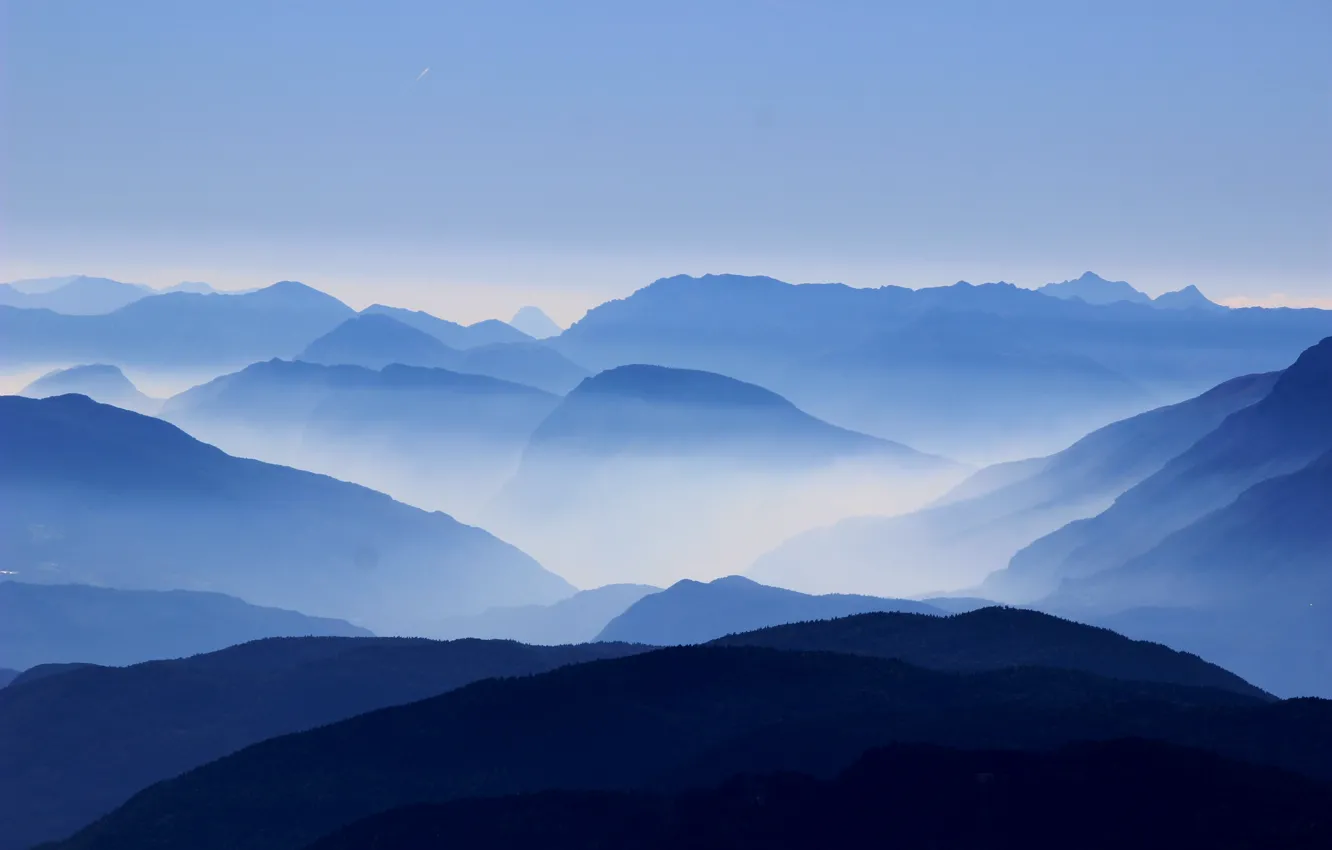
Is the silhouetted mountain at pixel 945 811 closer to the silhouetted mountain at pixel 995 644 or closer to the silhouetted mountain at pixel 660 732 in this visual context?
the silhouetted mountain at pixel 660 732

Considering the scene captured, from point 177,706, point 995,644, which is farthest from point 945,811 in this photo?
point 177,706

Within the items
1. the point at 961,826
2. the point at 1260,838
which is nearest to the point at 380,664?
the point at 961,826

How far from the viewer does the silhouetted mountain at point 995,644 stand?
133m

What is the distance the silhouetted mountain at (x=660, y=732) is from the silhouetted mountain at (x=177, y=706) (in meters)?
30.8

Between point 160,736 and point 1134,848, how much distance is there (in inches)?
4152

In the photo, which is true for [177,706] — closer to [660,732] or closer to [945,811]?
[660,732]

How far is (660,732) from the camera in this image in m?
109

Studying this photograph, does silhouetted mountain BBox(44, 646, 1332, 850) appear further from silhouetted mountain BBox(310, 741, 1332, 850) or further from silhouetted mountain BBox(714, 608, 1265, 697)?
silhouetted mountain BBox(714, 608, 1265, 697)

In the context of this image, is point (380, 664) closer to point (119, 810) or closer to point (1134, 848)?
point (119, 810)

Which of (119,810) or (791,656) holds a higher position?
(791,656)

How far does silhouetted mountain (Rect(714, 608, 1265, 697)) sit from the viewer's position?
5226 inches

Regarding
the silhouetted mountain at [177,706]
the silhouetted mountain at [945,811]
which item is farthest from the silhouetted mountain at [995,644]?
the silhouetted mountain at [945,811]

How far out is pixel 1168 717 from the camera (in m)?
99.4

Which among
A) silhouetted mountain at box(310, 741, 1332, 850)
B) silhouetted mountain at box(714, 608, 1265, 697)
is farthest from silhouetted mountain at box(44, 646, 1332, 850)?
silhouetted mountain at box(714, 608, 1265, 697)
